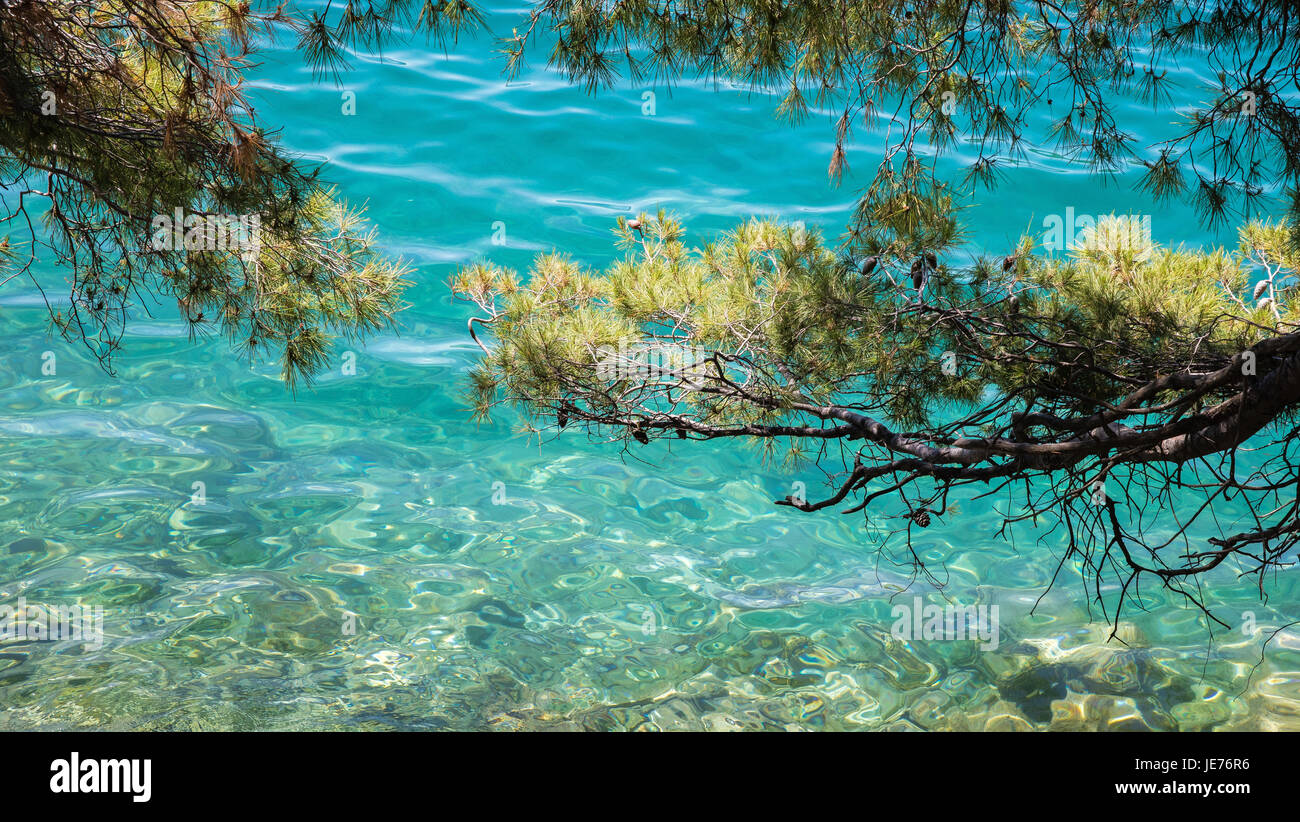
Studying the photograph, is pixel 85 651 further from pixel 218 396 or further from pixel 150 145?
pixel 218 396

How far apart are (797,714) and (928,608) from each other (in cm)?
147

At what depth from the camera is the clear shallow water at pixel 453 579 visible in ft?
12.3

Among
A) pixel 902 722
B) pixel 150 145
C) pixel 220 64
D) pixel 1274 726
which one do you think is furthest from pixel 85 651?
pixel 1274 726

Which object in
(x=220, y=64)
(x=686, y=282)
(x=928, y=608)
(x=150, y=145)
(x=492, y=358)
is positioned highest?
(x=220, y=64)

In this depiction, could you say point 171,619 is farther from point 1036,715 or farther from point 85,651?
point 1036,715

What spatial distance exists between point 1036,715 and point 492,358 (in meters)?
2.68

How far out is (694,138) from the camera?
34.2ft

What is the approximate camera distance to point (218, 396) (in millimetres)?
7172

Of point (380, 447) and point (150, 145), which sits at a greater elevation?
point (150, 145)

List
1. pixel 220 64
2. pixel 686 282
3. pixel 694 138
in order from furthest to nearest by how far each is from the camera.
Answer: pixel 694 138
pixel 686 282
pixel 220 64

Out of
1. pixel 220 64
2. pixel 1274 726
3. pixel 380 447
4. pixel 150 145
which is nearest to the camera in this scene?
pixel 220 64

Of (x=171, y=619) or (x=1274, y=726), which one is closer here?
→ (x=1274, y=726)

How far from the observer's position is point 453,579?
498 centimetres

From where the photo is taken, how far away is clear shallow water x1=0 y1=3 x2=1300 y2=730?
3758 mm
